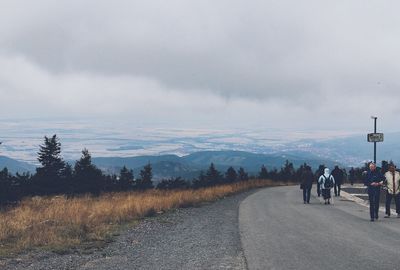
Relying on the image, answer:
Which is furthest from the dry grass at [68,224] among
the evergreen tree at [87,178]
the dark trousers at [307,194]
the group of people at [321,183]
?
the evergreen tree at [87,178]

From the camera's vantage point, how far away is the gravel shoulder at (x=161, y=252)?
9.38 metres

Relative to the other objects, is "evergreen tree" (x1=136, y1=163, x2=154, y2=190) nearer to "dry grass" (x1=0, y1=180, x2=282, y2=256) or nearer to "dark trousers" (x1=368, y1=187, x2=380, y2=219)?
"dry grass" (x1=0, y1=180, x2=282, y2=256)

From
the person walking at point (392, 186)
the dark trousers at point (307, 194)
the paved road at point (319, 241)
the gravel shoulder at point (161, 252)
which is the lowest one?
the gravel shoulder at point (161, 252)

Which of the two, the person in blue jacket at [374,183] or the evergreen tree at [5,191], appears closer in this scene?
the person in blue jacket at [374,183]

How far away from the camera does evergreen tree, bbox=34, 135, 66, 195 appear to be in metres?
45.1

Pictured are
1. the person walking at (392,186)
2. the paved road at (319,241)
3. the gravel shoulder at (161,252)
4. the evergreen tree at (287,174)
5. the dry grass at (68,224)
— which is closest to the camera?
the paved road at (319,241)

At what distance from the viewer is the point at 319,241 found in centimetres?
1189

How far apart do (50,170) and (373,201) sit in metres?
40.4

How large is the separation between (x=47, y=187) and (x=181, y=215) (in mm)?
29254

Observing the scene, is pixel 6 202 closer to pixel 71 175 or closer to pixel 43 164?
pixel 71 175

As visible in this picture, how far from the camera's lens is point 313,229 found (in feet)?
46.7

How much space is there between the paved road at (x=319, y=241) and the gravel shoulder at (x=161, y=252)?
457 mm

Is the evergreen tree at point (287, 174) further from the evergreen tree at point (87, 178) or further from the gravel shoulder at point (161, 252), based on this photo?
the gravel shoulder at point (161, 252)

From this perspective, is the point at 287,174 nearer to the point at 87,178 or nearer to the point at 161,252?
the point at 87,178
